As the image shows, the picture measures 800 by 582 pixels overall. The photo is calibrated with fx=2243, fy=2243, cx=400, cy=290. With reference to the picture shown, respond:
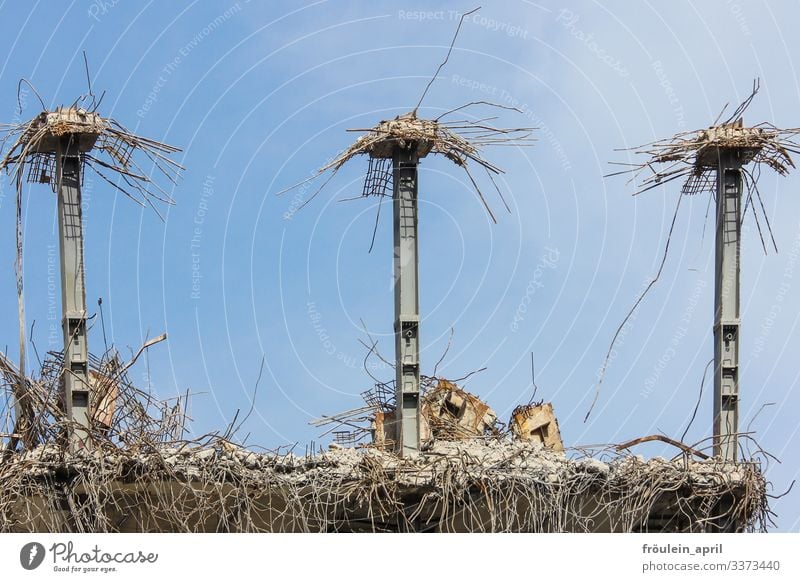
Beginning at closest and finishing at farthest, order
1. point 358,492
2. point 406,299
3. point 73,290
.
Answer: point 358,492 < point 73,290 < point 406,299

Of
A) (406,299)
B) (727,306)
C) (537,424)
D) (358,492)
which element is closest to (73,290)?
(406,299)

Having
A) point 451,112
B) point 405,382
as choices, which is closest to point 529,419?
point 405,382

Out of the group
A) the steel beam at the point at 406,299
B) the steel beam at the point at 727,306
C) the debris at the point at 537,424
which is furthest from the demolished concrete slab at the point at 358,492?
the debris at the point at 537,424

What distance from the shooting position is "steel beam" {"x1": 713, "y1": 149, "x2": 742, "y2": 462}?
2886 cm

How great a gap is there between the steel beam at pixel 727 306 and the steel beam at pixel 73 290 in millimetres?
7997

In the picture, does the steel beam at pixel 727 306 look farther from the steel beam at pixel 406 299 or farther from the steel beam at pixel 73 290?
the steel beam at pixel 73 290

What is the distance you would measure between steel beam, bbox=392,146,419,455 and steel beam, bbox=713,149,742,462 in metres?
3.91

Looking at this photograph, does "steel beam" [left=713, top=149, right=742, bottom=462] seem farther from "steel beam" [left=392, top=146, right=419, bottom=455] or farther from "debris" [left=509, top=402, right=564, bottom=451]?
"steel beam" [left=392, top=146, right=419, bottom=455]

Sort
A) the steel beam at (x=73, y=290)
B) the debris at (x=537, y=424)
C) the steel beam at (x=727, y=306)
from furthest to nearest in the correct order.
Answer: the debris at (x=537, y=424) → the steel beam at (x=727, y=306) → the steel beam at (x=73, y=290)

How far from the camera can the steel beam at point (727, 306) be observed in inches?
1136

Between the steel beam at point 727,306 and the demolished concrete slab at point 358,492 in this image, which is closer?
the demolished concrete slab at point 358,492

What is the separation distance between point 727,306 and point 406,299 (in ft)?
14.1

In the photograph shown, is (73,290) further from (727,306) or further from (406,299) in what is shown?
(727,306)

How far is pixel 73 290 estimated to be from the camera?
2814 centimetres
